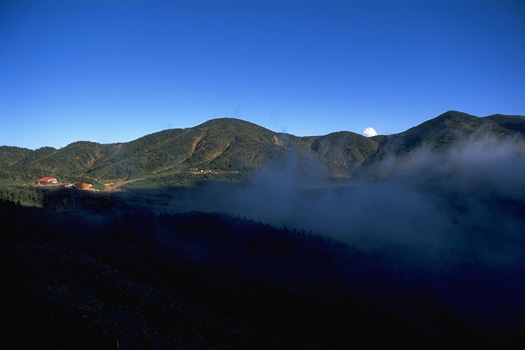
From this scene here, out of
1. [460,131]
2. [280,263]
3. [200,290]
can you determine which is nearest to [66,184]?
[280,263]

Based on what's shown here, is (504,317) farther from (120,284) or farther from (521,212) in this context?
(521,212)

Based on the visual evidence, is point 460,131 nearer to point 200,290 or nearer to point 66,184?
point 200,290

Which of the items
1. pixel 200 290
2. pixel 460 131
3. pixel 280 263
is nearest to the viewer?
pixel 200 290

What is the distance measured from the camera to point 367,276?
2008 inches

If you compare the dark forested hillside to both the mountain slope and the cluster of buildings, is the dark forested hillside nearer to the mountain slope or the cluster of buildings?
the mountain slope

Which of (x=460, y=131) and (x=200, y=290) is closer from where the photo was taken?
(x=200, y=290)

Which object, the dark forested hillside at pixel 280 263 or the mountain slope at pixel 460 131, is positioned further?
the mountain slope at pixel 460 131

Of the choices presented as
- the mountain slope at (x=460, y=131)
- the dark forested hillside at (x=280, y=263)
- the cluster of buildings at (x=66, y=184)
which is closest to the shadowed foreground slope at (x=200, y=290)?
the dark forested hillside at (x=280, y=263)

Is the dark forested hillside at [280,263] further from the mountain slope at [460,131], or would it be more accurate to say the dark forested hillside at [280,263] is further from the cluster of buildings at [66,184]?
the cluster of buildings at [66,184]

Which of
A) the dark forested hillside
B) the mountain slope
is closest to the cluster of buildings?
the dark forested hillside

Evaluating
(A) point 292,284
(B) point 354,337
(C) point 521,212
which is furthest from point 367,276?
(C) point 521,212

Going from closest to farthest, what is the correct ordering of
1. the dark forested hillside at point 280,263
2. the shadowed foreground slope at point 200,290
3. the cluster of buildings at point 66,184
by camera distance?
1. the shadowed foreground slope at point 200,290
2. the dark forested hillside at point 280,263
3. the cluster of buildings at point 66,184

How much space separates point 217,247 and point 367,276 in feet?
97.8

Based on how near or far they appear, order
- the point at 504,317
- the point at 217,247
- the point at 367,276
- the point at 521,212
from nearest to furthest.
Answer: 1. the point at 504,317
2. the point at 367,276
3. the point at 217,247
4. the point at 521,212
